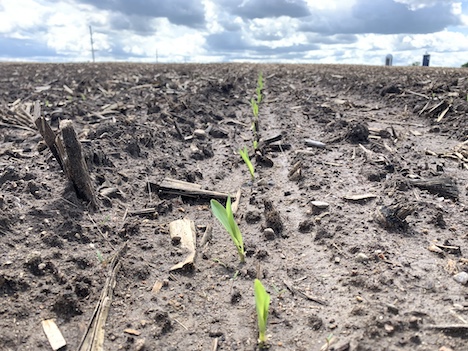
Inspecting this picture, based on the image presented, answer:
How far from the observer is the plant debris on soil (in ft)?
6.83

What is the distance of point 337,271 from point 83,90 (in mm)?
8807

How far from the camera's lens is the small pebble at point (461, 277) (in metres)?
2.24

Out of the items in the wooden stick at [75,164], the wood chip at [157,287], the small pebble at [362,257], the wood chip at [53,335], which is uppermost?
the wooden stick at [75,164]

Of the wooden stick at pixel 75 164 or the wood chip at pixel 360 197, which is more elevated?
the wooden stick at pixel 75 164

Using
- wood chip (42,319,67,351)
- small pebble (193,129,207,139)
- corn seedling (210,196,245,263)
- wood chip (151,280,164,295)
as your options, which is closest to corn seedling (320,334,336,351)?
corn seedling (210,196,245,263)

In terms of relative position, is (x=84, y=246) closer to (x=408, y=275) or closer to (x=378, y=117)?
(x=408, y=275)

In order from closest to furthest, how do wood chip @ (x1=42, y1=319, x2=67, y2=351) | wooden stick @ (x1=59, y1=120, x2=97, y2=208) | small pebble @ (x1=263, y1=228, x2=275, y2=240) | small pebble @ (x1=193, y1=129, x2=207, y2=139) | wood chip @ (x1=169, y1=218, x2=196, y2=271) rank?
wood chip @ (x1=42, y1=319, x2=67, y2=351) → wood chip @ (x1=169, y1=218, x2=196, y2=271) → small pebble @ (x1=263, y1=228, x2=275, y2=240) → wooden stick @ (x1=59, y1=120, x2=97, y2=208) → small pebble @ (x1=193, y1=129, x2=207, y2=139)

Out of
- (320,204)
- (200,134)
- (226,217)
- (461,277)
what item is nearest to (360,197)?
(320,204)

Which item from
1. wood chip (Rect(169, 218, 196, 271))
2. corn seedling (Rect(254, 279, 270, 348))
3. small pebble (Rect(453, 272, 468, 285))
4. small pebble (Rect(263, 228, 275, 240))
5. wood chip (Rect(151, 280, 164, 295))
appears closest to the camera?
corn seedling (Rect(254, 279, 270, 348))

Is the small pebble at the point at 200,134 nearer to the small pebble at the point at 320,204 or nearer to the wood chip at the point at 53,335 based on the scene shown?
the small pebble at the point at 320,204

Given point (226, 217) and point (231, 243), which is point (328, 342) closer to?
point (226, 217)

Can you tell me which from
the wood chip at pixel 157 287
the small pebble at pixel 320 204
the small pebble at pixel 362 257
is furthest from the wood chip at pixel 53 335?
the small pebble at pixel 320 204

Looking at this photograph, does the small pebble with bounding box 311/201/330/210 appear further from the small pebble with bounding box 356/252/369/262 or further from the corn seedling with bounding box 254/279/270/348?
the corn seedling with bounding box 254/279/270/348

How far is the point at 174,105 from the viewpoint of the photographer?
7.05 m
